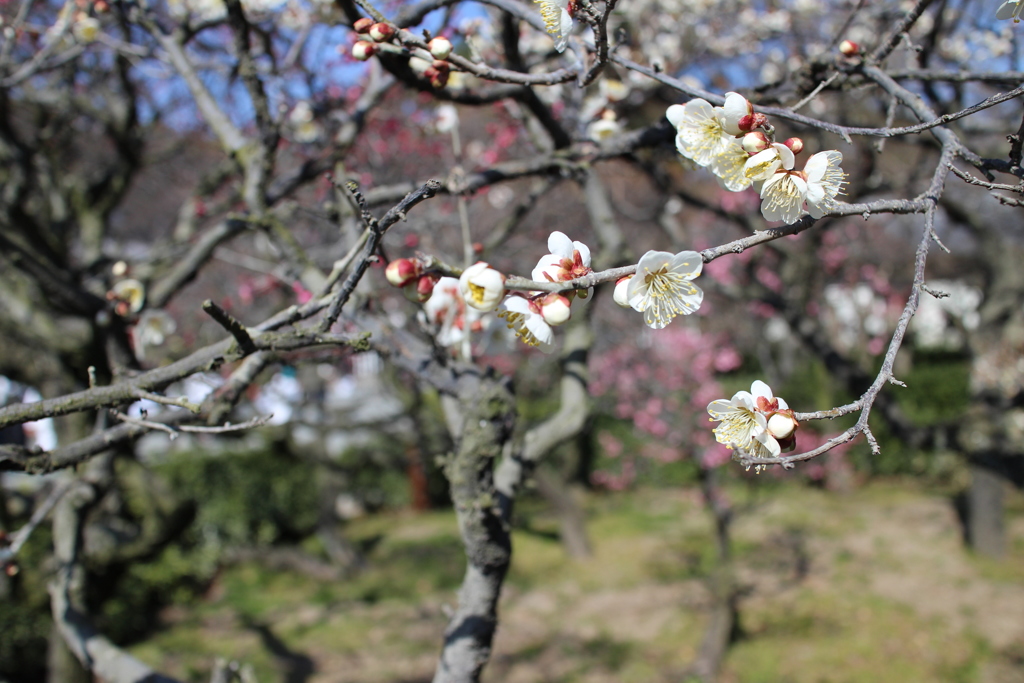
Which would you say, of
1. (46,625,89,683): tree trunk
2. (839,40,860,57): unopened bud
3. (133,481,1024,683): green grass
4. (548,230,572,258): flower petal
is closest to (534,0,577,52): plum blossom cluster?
(548,230,572,258): flower petal

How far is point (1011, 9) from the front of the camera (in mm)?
1242

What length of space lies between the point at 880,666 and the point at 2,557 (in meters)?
4.68

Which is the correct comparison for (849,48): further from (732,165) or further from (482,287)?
(482,287)

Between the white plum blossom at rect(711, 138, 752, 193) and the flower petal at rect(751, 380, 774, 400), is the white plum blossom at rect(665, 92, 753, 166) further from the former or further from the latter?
the flower petal at rect(751, 380, 774, 400)

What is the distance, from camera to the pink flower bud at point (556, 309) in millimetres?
1013

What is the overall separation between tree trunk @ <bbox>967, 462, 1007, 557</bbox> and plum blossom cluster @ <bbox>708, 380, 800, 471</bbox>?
5.90 metres

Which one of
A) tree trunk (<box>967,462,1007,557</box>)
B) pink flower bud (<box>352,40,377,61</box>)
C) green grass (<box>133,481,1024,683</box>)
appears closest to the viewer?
pink flower bud (<box>352,40,377,61</box>)

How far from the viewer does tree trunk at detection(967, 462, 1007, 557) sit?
5781mm

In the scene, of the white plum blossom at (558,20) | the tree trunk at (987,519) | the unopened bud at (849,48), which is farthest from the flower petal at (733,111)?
the tree trunk at (987,519)

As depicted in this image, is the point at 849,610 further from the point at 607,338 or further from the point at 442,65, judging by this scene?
the point at 442,65

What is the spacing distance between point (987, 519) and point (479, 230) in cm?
530

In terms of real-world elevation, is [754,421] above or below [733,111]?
below

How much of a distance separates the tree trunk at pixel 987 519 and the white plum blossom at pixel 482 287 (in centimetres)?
638

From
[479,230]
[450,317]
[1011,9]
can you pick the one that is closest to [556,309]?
[450,317]
